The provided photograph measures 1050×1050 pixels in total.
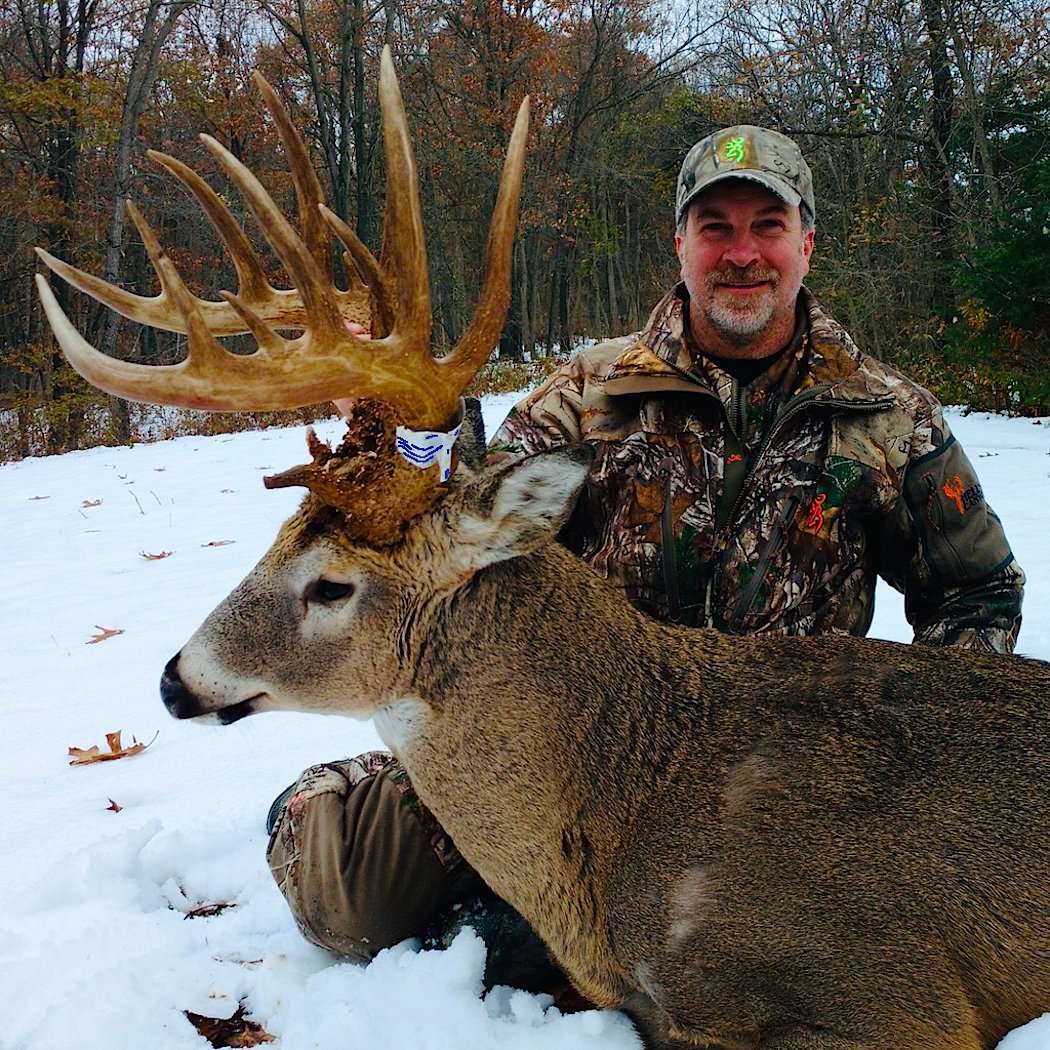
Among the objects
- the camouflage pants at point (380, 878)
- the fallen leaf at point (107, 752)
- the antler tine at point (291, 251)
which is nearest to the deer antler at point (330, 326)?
the antler tine at point (291, 251)

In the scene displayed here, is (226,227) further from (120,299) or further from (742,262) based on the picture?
(742,262)

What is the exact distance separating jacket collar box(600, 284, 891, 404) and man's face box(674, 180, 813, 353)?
11 cm

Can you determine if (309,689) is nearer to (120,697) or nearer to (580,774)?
(580,774)

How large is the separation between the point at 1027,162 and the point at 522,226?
15889mm

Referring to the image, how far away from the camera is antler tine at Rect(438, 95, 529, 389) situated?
8.54 ft

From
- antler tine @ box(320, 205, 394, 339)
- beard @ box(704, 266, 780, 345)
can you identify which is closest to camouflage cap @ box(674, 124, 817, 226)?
beard @ box(704, 266, 780, 345)

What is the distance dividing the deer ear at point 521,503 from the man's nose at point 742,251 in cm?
157

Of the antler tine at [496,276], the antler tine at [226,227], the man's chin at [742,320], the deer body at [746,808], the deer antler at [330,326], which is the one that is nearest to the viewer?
the deer body at [746,808]

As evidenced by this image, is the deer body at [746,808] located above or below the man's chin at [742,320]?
below

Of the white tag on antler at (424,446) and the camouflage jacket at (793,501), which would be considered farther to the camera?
→ the camouflage jacket at (793,501)

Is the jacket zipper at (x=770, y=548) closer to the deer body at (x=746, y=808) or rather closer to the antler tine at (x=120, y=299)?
the deer body at (x=746, y=808)

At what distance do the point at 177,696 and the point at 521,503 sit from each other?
3.45ft

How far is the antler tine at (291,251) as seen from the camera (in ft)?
8.14

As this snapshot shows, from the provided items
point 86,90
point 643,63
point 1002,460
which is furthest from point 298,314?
point 643,63
